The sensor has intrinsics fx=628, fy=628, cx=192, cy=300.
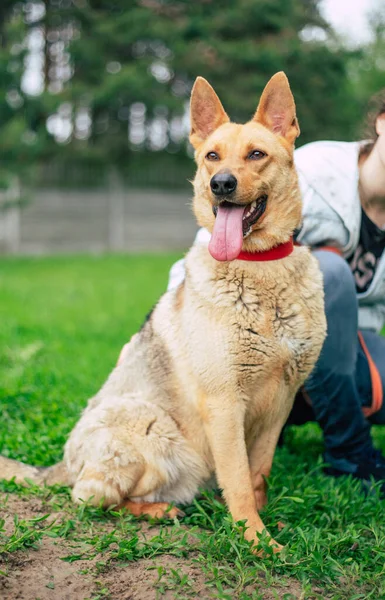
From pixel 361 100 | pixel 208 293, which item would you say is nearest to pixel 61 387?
pixel 208 293

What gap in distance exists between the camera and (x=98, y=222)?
17609mm

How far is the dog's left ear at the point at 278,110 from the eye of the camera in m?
2.66

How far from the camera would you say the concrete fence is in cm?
1645

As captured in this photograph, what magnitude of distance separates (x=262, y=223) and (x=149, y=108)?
53.7 ft

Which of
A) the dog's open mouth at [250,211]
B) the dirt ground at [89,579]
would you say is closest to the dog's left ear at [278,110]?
the dog's open mouth at [250,211]

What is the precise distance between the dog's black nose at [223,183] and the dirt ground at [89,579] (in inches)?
55.5

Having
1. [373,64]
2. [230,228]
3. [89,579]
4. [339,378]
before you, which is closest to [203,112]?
[230,228]

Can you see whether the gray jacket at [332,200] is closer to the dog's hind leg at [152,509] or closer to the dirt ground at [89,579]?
the dog's hind leg at [152,509]

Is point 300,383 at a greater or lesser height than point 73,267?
greater

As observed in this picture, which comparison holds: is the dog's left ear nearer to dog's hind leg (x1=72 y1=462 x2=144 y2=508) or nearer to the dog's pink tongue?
the dog's pink tongue

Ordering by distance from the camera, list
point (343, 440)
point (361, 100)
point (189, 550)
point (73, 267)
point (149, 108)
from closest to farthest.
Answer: point (189, 550)
point (343, 440)
point (73, 267)
point (149, 108)
point (361, 100)

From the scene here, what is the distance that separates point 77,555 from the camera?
2311 mm

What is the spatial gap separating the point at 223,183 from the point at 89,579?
1.53 metres

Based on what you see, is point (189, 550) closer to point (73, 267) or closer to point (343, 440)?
point (343, 440)
